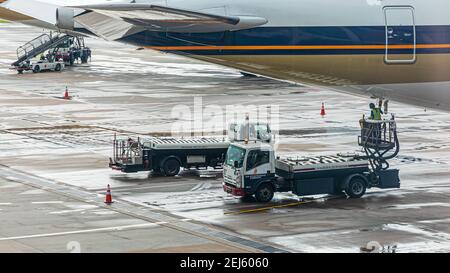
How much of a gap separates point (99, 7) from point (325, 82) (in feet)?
29.7

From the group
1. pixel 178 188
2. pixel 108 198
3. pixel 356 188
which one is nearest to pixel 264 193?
pixel 356 188

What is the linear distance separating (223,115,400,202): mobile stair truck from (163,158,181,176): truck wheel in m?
5.61

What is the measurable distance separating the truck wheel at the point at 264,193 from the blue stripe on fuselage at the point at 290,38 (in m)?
10.7

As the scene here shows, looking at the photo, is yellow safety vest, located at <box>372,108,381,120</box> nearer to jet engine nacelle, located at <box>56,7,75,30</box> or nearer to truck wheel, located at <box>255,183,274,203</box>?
truck wheel, located at <box>255,183,274,203</box>

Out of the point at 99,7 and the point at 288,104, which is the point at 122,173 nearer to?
the point at 99,7

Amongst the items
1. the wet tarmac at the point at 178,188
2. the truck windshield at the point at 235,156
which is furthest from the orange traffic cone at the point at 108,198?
the truck windshield at the point at 235,156

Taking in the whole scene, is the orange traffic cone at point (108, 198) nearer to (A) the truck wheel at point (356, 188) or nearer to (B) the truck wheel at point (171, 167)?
(B) the truck wheel at point (171, 167)

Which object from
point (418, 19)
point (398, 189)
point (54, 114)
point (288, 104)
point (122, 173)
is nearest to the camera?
point (418, 19)

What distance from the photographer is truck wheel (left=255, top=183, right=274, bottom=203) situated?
145 ft

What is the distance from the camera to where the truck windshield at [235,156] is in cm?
4469

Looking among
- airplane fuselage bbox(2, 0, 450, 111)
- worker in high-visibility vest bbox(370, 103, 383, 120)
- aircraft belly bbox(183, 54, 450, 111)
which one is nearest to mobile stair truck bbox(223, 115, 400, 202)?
worker in high-visibility vest bbox(370, 103, 383, 120)

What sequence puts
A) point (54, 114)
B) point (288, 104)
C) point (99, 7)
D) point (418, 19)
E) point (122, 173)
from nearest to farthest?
point (99, 7)
point (418, 19)
point (122, 173)
point (54, 114)
point (288, 104)
